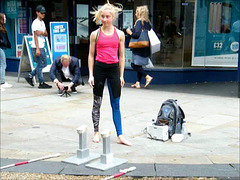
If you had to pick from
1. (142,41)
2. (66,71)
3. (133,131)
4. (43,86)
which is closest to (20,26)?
(43,86)

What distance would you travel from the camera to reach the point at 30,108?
25.6 feet

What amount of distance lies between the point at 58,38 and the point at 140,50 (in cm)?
237

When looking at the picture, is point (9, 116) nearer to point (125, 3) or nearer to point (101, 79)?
point (101, 79)

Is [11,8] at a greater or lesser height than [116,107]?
greater

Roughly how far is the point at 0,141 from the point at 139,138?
1.96 metres

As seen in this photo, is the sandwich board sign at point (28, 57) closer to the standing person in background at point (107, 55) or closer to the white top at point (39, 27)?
the white top at point (39, 27)

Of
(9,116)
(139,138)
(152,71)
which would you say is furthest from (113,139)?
(152,71)

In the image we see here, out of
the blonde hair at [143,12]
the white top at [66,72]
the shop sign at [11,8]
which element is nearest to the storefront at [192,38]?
the blonde hair at [143,12]

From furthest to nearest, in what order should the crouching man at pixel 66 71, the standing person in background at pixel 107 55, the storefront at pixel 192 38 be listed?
the storefront at pixel 192 38 → the crouching man at pixel 66 71 → the standing person in background at pixel 107 55

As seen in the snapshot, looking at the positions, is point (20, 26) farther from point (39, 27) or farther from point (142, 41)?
point (142, 41)

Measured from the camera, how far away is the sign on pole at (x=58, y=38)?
35.3ft

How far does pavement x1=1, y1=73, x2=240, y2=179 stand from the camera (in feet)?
15.1

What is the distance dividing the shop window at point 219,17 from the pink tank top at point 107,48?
666cm

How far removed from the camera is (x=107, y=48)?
5184 millimetres
